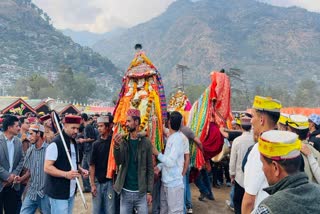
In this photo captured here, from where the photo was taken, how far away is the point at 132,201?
3.95 metres

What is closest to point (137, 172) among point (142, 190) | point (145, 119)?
point (142, 190)

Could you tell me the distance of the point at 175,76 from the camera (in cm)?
15325

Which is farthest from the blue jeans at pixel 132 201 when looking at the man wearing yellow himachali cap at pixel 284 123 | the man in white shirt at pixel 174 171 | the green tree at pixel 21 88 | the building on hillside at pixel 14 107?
the green tree at pixel 21 88

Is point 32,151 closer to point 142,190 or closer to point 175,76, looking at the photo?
point 142,190

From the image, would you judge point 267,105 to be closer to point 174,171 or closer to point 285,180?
point 285,180

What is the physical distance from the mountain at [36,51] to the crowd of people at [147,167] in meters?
92.7

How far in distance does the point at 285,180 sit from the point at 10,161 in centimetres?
407

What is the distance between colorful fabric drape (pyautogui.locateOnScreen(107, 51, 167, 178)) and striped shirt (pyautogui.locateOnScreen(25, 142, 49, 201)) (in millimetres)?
1124

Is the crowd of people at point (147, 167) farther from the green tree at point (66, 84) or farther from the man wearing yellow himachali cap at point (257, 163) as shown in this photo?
the green tree at point (66, 84)

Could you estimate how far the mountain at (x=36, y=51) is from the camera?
3941 inches

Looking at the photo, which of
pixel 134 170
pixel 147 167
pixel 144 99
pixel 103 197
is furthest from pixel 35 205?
pixel 144 99

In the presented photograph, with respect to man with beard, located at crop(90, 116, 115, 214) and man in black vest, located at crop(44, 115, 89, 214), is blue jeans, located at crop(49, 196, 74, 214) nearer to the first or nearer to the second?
man in black vest, located at crop(44, 115, 89, 214)

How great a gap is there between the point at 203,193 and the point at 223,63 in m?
142

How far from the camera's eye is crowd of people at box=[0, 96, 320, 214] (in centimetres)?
184
